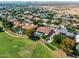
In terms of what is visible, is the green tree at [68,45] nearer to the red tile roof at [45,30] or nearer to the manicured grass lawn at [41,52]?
the manicured grass lawn at [41,52]

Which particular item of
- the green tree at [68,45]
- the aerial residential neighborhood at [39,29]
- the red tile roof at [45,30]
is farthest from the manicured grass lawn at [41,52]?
the red tile roof at [45,30]

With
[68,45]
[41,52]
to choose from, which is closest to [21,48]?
[41,52]

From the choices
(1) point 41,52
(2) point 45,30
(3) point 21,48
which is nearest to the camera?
(1) point 41,52

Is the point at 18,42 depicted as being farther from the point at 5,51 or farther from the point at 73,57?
the point at 73,57

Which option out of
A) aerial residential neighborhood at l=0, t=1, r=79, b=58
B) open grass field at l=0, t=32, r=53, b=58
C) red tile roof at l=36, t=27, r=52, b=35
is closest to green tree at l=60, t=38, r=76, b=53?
aerial residential neighborhood at l=0, t=1, r=79, b=58

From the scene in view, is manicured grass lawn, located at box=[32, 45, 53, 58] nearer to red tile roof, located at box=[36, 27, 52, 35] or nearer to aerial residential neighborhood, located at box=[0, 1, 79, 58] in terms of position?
aerial residential neighborhood, located at box=[0, 1, 79, 58]

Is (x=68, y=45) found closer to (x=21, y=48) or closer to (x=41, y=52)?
(x=41, y=52)

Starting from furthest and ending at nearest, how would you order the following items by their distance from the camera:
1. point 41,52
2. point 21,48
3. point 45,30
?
point 45,30, point 21,48, point 41,52

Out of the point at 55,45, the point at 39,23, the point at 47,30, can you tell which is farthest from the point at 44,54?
the point at 39,23
